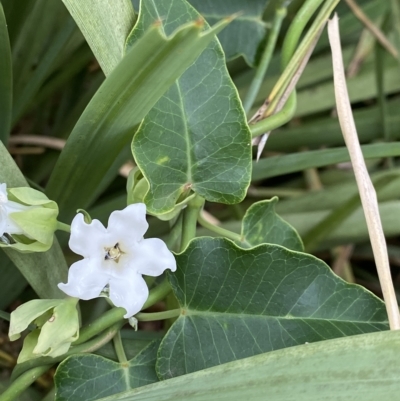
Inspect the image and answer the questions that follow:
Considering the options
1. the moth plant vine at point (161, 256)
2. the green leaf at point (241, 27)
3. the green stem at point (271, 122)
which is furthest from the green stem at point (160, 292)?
the green leaf at point (241, 27)

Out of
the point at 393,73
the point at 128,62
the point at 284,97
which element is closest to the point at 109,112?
the point at 128,62

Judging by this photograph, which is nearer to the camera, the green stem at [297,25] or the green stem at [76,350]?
the green stem at [76,350]

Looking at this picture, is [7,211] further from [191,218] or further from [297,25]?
[297,25]

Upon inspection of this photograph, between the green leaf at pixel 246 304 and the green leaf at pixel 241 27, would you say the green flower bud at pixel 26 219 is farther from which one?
the green leaf at pixel 241 27

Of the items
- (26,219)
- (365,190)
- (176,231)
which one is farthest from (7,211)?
(365,190)

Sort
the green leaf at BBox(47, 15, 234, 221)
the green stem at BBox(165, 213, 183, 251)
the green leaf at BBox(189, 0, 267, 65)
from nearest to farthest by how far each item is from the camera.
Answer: the green leaf at BBox(47, 15, 234, 221) < the green stem at BBox(165, 213, 183, 251) < the green leaf at BBox(189, 0, 267, 65)

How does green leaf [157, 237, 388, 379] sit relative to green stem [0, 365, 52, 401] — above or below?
above

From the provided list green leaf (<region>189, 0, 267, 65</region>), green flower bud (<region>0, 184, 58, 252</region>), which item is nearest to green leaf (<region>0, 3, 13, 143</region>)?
green flower bud (<region>0, 184, 58, 252</region>)

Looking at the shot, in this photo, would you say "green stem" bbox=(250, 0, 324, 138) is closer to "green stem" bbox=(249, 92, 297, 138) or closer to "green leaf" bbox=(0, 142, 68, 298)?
"green stem" bbox=(249, 92, 297, 138)
